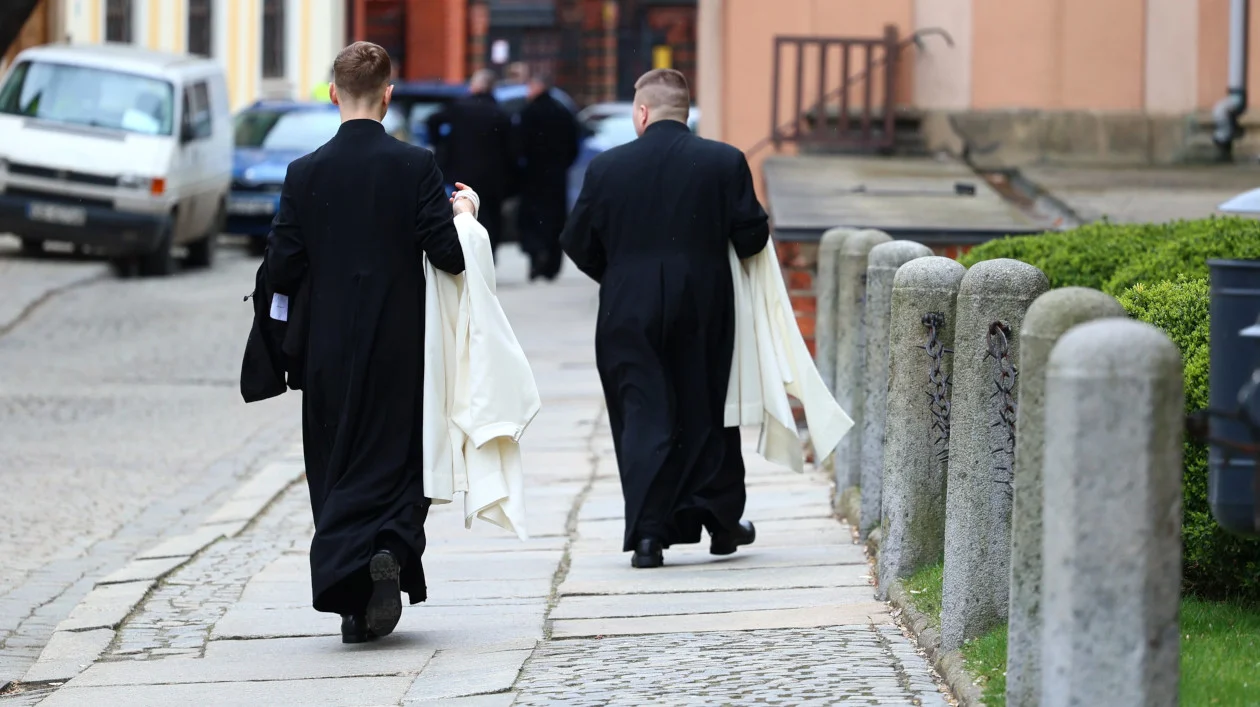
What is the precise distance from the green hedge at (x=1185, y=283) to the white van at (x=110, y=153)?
1192 centimetres

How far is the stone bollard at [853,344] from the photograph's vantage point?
8.27 metres

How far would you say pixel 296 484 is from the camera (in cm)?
995

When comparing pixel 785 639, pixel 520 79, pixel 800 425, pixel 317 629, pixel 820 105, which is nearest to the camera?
pixel 785 639

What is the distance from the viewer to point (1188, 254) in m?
7.22

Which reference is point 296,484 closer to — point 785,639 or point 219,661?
point 219,661

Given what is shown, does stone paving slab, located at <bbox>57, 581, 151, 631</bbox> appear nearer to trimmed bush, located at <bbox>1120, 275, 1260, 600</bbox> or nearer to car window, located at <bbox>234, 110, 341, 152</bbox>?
trimmed bush, located at <bbox>1120, 275, 1260, 600</bbox>

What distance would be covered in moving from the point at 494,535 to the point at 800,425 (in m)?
2.80

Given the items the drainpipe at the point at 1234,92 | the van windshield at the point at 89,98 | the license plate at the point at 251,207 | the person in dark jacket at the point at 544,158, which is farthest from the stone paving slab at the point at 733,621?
the license plate at the point at 251,207

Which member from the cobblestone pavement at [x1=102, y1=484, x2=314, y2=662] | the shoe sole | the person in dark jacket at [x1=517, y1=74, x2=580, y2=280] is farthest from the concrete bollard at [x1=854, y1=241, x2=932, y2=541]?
the person in dark jacket at [x1=517, y1=74, x2=580, y2=280]

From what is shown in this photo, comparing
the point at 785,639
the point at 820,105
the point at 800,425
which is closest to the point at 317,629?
the point at 785,639

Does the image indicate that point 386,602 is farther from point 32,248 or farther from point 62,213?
point 32,248

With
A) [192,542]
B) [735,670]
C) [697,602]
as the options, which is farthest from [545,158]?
[735,670]

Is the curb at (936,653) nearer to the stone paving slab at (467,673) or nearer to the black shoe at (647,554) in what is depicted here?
the stone paving slab at (467,673)

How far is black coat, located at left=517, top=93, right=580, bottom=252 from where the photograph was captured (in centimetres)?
1997
